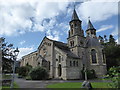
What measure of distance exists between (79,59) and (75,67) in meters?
3.36

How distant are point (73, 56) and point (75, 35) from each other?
860 centimetres

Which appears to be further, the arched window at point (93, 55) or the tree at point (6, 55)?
the arched window at point (93, 55)

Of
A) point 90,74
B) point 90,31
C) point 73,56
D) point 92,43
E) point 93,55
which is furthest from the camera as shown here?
point 90,31

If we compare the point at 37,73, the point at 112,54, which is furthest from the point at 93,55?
the point at 37,73

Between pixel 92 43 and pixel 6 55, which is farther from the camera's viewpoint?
pixel 92 43

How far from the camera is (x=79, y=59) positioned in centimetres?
3528

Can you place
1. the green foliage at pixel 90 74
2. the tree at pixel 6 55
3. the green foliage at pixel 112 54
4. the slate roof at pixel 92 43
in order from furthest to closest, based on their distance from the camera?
the green foliage at pixel 112 54 → the slate roof at pixel 92 43 → the green foliage at pixel 90 74 → the tree at pixel 6 55

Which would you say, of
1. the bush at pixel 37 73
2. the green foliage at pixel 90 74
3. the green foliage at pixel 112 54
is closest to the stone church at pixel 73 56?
the green foliage at pixel 90 74

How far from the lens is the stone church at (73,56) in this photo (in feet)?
107

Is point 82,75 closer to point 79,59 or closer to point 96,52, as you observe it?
point 79,59

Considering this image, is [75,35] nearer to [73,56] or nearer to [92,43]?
[92,43]

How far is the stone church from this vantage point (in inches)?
1281

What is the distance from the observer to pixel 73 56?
34.4 metres

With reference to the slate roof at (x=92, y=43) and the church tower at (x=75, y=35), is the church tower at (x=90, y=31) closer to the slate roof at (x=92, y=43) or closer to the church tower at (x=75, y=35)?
the slate roof at (x=92, y=43)
